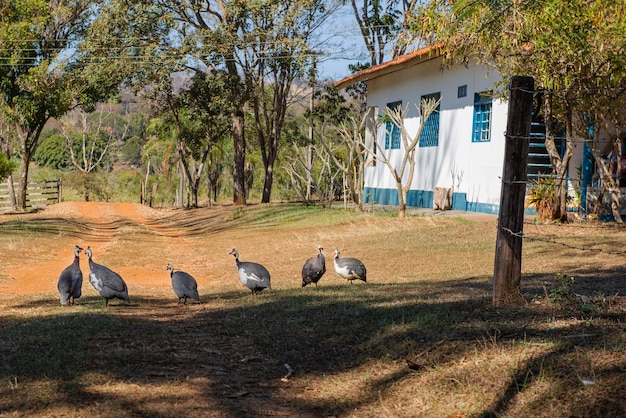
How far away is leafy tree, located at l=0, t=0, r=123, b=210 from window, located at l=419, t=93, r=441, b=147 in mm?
13198

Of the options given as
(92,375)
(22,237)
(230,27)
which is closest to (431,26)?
(92,375)

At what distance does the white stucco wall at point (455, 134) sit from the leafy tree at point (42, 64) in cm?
1240

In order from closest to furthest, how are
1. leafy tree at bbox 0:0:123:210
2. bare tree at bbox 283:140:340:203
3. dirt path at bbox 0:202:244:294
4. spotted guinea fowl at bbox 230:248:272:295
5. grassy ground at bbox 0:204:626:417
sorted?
grassy ground at bbox 0:204:626:417, spotted guinea fowl at bbox 230:248:272:295, dirt path at bbox 0:202:244:294, bare tree at bbox 283:140:340:203, leafy tree at bbox 0:0:123:210

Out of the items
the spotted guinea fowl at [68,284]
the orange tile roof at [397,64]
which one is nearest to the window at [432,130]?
the orange tile roof at [397,64]

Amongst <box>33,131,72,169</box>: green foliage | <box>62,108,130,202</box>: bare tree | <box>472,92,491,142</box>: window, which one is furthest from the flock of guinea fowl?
<box>33,131,72,169</box>: green foliage

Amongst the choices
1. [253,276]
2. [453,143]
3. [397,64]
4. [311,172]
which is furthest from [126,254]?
[311,172]

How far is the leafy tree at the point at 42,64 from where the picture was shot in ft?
113

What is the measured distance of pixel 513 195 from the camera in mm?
7965

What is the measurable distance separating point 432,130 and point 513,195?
2027 cm

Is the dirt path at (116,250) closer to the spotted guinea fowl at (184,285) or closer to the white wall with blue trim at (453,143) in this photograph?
the spotted guinea fowl at (184,285)

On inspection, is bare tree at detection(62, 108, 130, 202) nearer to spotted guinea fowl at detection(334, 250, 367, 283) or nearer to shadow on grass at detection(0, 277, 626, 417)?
spotted guinea fowl at detection(334, 250, 367, 283)

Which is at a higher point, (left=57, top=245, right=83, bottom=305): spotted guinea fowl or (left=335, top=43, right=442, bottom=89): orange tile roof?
(left=335, top=43, right=442, bottom=89): orange tile roof

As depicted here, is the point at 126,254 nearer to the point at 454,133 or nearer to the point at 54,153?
the point at 454,133

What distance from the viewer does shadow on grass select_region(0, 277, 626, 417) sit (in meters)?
5.91
